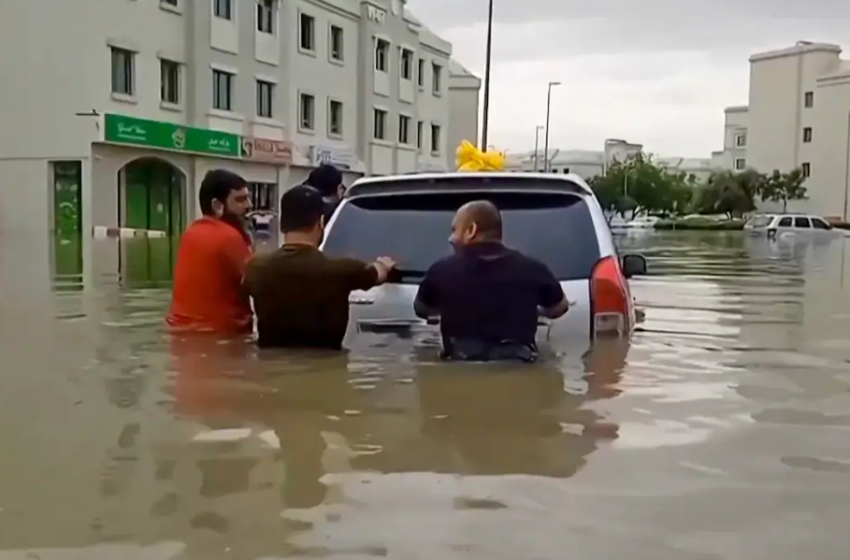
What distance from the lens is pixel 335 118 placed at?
43.8 meters

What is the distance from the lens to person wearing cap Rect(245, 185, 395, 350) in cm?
589

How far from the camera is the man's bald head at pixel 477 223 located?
5.48 m

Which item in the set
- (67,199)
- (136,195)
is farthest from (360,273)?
(136,195)

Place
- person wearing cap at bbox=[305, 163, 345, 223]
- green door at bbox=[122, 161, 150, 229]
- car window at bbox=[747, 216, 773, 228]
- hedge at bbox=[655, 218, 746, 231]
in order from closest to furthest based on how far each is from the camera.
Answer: person wearing cap at bbox=[305, 163, 345, 223], green door at bbox=[122, 161, 150, 229], car window at bbox=[747, 216, 773, 228], hedge at bbox=[655, 218, 746, 231]

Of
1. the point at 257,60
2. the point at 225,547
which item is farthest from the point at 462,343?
the point at 257,60

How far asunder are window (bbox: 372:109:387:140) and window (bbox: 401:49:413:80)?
2.59 m

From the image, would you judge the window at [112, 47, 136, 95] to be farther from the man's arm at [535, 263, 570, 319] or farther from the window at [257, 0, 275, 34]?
the man's arm at [535, 263, 570, 319]

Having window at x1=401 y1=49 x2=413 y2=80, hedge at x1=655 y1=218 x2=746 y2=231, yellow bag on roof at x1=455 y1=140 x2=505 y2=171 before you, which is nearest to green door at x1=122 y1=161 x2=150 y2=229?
window at x1=401 y1=49 x2=413 y2=80

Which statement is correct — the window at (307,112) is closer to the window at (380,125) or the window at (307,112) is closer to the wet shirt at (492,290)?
the window at (380,125)

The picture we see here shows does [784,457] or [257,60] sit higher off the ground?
[257,60]

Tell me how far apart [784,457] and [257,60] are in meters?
35.2

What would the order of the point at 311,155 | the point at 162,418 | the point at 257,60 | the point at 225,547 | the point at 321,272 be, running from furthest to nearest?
the point at 311,155
the point at 257,60
the point at 321,272
the point at 162,418
the point at 225,547

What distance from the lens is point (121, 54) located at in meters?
32.3

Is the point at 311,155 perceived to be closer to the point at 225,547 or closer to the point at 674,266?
the point at 674,266
